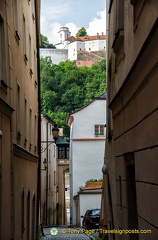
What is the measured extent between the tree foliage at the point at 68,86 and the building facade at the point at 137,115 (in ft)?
332

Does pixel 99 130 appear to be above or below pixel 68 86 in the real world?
below

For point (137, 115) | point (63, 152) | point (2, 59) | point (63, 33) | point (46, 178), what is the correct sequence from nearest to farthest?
point (137, 115) → point (2, 59) → point (46, 178) → point (63, 152) → point (63, 33)

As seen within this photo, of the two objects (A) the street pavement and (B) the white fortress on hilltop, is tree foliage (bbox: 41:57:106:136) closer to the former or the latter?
(B) the white fortress on hilltop

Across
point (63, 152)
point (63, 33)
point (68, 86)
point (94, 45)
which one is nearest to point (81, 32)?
point (63, 33)

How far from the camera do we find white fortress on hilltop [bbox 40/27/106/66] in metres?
153

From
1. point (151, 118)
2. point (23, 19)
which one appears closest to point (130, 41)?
point (151, 118)

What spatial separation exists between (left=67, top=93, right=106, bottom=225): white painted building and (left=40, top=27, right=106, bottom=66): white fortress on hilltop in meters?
118

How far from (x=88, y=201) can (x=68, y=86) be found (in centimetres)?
10241

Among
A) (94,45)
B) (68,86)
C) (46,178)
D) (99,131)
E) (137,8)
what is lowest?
(46,178)

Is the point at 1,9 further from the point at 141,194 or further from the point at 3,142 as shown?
the point at 141,194

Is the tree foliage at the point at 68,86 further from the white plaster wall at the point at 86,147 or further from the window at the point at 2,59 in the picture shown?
the window at the point at 2,59

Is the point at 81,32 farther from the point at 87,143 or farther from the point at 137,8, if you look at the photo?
the point at 137,8

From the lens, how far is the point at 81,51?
15550cm

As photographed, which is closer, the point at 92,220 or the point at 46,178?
the point at 92,220
